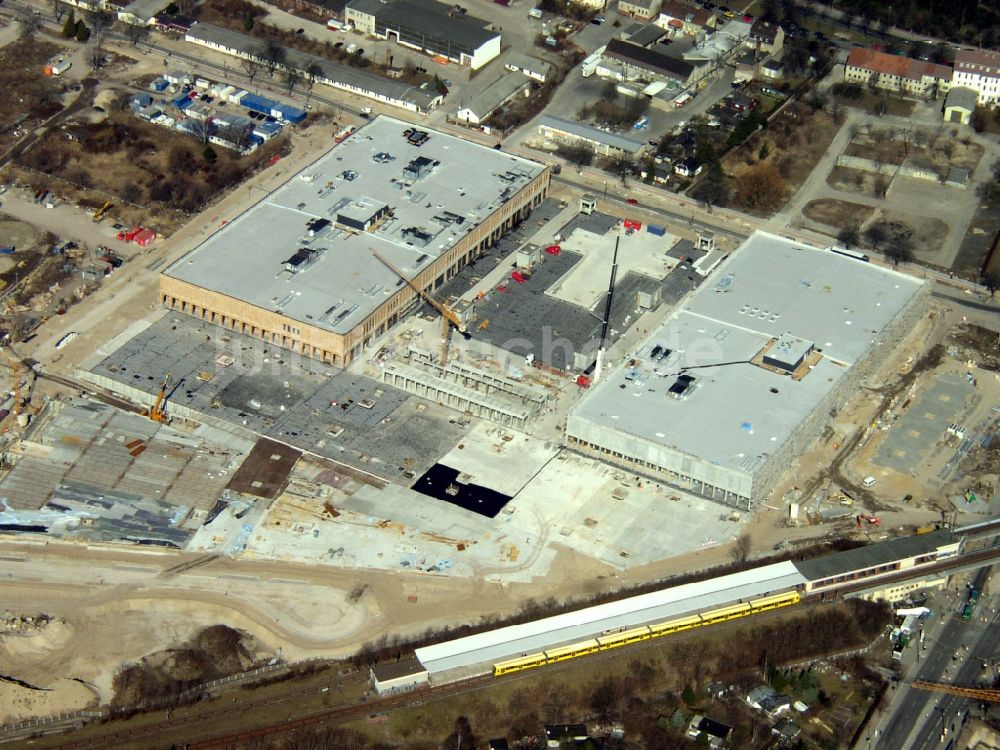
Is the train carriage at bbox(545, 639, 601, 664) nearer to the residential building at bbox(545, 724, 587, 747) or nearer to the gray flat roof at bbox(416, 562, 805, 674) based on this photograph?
the gray flat roof at bbox(416, 562, 805, 674)

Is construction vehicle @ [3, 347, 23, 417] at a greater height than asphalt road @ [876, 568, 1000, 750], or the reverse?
asphalt road @ [876, 568, 1000, 750]

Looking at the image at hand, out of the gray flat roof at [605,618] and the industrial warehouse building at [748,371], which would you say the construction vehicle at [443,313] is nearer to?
the industrial warehouse building at [748,371]

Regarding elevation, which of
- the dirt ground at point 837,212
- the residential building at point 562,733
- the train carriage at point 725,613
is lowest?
the residential building at point 562,733

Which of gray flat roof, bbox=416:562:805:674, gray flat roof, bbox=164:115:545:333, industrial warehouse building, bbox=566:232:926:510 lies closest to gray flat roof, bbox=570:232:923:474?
industrial warehouse building, bbox=566:232:926:510

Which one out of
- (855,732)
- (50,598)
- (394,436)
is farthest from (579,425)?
(50,598)

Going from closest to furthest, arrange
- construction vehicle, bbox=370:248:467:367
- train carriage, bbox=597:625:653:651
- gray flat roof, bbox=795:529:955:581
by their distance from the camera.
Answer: train carriage, bbox=597:625:653:651 → gray flat roof, bbox=795:529:955:581 → construction vehicle, bbox=370:248:467:367

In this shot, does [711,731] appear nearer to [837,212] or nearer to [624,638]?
[624,638]

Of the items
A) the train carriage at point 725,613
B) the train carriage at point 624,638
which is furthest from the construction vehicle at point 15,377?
the train carriage at point 725,613

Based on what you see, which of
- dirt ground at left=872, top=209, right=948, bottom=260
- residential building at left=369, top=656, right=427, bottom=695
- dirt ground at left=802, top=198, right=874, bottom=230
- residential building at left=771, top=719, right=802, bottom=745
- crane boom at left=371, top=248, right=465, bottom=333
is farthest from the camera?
dirt ground at left=802, top=198, right=874, bottom=230
